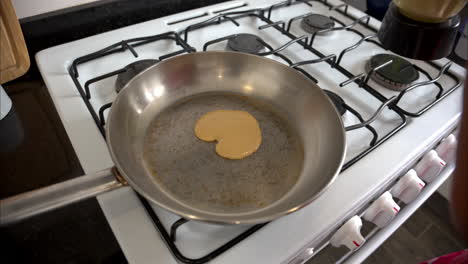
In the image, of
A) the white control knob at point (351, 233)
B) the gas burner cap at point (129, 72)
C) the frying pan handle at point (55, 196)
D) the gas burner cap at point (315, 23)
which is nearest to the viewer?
the frying pan handle at point (55, 196)

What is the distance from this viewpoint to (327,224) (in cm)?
39

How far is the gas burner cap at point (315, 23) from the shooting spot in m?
0.68

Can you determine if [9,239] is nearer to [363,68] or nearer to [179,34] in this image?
[179,34]

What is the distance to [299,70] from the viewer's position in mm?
583

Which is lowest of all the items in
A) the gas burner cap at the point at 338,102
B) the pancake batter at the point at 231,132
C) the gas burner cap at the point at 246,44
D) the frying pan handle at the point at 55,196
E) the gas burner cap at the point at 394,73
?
the pancake batter at the point at 231,132

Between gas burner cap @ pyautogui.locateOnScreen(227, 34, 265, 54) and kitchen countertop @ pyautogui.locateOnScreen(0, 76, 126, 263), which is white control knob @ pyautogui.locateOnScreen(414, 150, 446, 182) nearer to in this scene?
gas burner cap @ pyautogui.locateOnScreen(227, 34, 265, 54)

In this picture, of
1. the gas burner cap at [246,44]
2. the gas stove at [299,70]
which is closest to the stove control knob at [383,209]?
the gas stove at [299,70]

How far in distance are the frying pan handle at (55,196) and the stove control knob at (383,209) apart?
336mm

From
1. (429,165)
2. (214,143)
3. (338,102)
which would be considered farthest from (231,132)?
(429,165)

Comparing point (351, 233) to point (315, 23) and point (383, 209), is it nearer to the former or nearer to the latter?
point (383, 209)

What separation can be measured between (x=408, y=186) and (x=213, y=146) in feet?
0.96

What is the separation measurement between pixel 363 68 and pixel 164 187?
44 centimetres

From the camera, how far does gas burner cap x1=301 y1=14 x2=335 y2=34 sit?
2.24ft

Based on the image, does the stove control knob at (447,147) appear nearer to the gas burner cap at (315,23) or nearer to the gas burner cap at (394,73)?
the gas burner cap at (394,73)
